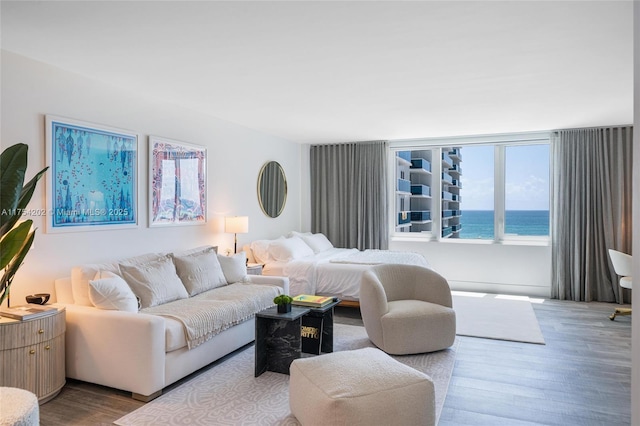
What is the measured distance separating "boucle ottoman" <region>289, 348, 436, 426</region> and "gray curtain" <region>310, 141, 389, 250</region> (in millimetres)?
4778

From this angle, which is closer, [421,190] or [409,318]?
[409,318]

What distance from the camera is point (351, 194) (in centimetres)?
744

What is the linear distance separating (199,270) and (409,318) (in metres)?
2.09

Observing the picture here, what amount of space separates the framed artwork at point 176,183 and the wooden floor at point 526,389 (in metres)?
1.88

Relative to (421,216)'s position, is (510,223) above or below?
below

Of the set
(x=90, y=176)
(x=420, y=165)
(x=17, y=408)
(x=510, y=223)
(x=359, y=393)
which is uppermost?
(x=420, y=165)

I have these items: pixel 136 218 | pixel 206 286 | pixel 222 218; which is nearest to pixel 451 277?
pixel 222 218

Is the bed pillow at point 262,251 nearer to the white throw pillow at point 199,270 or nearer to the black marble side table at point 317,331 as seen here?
the white throw pillow at point 199,270

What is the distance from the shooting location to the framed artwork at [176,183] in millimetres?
4395

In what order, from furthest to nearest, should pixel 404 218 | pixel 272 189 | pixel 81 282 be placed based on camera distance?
pixel 404 218
pixel 272 189
pixel 81 282

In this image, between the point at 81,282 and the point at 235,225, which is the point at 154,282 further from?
the point at 235,225

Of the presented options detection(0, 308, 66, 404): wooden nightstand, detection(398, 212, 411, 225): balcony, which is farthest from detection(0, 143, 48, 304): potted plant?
detection(398, 212, 411, 225): balcony

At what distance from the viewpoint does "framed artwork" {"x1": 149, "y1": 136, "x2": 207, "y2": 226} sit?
4.39m

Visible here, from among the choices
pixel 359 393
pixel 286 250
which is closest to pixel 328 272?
pixel 286 250
